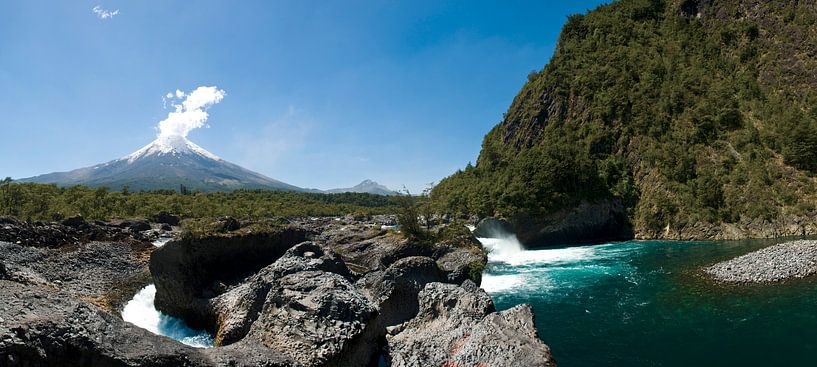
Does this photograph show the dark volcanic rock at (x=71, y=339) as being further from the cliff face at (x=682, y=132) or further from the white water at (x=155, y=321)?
the cliff face at (x=682, y=132)

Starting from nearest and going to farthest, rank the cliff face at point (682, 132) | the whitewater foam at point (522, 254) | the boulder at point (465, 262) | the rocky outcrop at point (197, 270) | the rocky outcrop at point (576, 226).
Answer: the rocky outcrop at point (197, 270) → the boulder at point (465, 262) → the whitewater foam at point (522, 254) → the cliff face at point (682, 132) → the rocky outcrop at point (576, 226)

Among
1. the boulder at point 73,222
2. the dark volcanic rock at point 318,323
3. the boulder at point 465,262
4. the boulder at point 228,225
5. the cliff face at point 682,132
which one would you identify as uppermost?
the cliff face at point 682,132

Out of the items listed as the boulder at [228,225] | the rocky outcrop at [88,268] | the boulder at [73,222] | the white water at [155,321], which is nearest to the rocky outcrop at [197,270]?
the white water at [155,321]

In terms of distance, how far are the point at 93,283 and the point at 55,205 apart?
203 feet

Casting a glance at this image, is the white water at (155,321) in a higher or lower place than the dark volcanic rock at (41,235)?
lower

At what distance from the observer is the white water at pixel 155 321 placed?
1977 cm

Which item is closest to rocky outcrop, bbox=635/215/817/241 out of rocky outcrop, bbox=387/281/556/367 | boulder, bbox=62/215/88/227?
rocky outcrop, bbox=387/281/556/367

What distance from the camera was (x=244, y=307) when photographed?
58.8 feet

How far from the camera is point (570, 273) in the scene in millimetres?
40281

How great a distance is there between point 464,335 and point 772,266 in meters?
31.2

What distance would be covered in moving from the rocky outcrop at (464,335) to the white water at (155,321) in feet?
34.3

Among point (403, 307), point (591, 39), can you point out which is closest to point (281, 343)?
point (403, 307)

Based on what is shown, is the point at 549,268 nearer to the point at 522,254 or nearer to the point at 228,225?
the point at 522,254

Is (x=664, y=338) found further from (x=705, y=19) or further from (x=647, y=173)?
(x=705, y=19)
